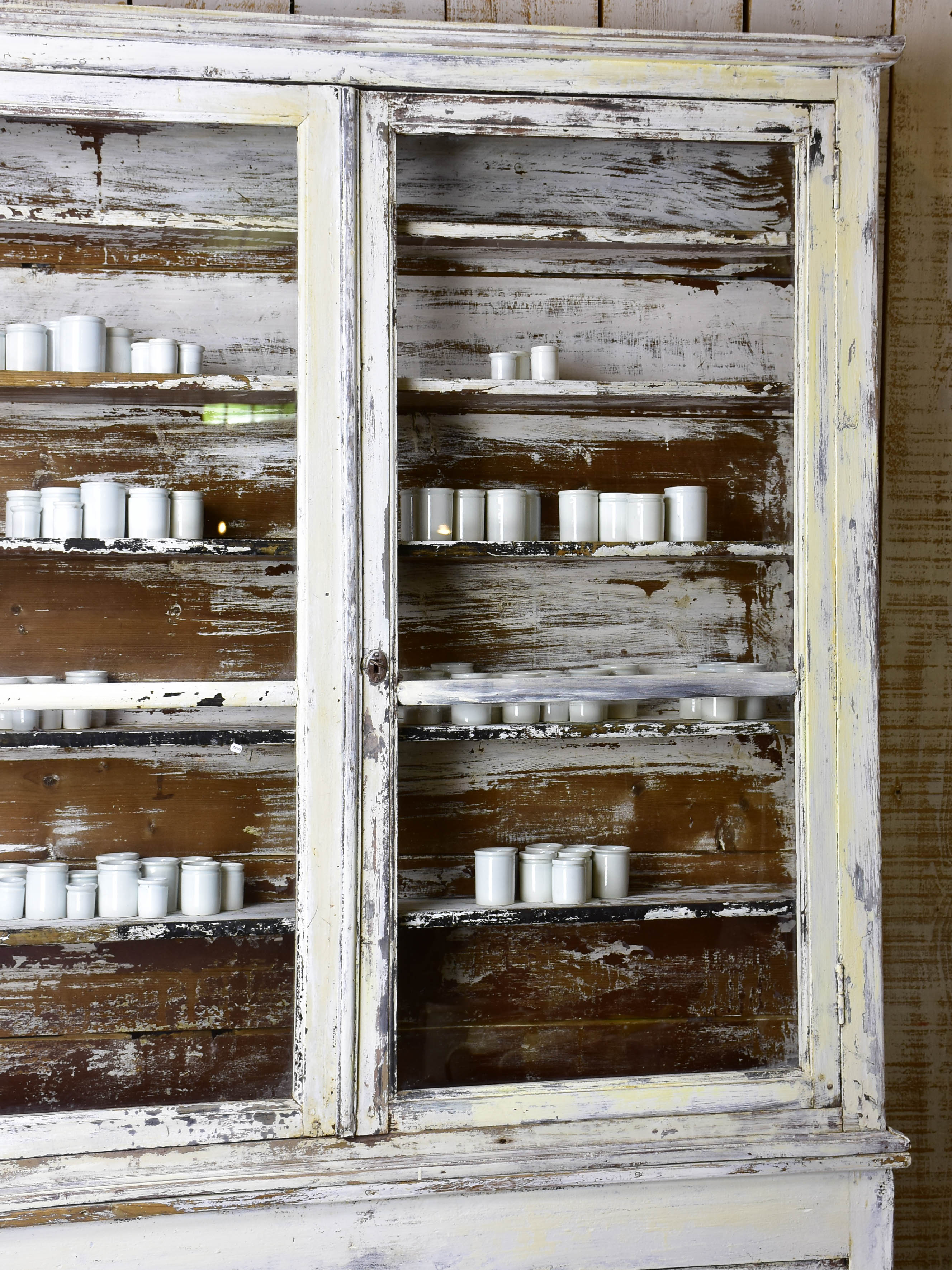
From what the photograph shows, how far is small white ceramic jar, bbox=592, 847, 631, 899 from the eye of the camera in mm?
1677

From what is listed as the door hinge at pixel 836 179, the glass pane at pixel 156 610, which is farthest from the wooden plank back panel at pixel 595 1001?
the door hinge at pixel 836 179

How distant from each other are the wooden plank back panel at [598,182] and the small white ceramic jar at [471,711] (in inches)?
27.8

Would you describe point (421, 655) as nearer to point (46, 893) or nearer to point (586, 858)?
point (586, 858)

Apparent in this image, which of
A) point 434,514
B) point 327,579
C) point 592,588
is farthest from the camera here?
point 592,588

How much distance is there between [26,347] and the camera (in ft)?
5.19

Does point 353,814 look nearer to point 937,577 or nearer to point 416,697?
point 416,697

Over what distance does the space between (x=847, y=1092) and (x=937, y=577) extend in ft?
3.31

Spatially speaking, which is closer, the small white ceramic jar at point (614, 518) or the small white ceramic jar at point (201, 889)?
the small white ceramic jar at point (201, 889)

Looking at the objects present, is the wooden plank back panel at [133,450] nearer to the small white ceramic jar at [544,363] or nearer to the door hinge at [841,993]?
the small white ceramic jar at [544,363]

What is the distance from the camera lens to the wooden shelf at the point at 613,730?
1597 millimetres

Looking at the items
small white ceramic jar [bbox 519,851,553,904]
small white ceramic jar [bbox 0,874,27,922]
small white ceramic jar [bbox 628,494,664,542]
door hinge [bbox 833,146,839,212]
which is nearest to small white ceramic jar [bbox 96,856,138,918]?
small white ceramic jar [bbox 0,874,27,922]

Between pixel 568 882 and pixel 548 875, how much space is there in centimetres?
3

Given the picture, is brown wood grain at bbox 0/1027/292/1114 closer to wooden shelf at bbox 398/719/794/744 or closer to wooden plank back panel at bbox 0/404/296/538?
wooden shelf at bbox 398/719/794/744

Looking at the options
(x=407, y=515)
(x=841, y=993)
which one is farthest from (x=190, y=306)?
(x=841, y=993)
